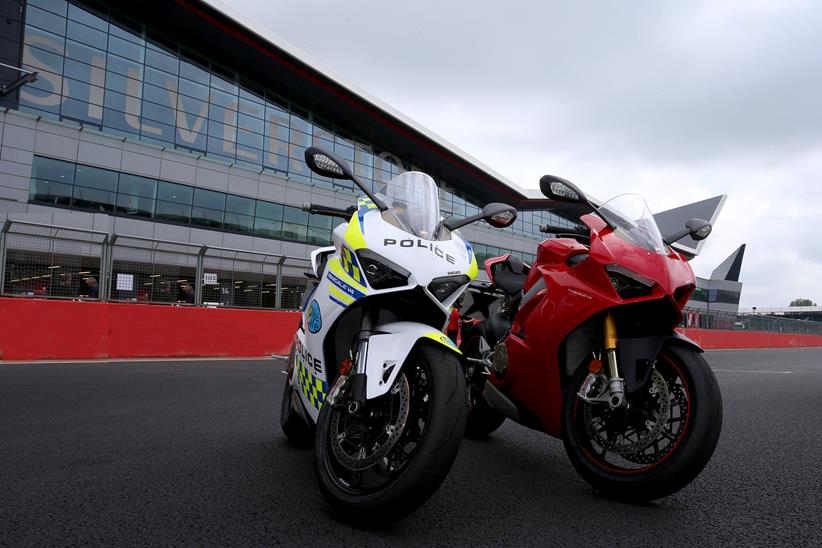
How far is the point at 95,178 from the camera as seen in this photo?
21781 millimetres

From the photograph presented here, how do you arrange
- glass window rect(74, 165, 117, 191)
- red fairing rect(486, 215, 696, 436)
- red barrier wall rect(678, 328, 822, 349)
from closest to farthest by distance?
1. red fairing rect(486, 215, 696, 436)
2. glass window rect(74, 165, 117, 191)
3. red barrier wall rect(678, 328, 822, 349)

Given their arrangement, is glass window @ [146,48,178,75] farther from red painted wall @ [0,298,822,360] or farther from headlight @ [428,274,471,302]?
headlight @ [428,274,471,302]

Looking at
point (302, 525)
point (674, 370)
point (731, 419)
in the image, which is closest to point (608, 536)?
point (674, 370)

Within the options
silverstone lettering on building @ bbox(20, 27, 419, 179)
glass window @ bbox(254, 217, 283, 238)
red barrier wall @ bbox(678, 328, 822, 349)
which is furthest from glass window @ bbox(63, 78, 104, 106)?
red barrier wall @ bbox(678, 328, 822, 349)

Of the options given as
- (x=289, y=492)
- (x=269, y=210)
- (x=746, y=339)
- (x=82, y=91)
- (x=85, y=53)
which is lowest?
(x=746, y=339)

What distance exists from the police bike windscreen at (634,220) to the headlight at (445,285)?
852mm

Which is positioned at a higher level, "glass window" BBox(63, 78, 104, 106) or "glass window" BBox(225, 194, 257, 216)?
"glass window" BBox(63, 78, 104, 106)

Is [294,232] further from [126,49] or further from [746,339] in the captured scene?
[746,339]

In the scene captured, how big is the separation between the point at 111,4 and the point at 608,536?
94.3ft

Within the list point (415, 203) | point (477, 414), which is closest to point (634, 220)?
point (415, 203)

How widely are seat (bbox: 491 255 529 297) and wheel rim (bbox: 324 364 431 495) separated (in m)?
1.44

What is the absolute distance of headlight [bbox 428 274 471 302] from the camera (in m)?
2.13

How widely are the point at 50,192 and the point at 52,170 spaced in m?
0.92

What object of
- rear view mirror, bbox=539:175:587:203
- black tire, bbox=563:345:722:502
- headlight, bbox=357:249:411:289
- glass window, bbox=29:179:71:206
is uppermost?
glass window, bbox=29:179:71:206
